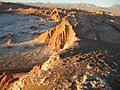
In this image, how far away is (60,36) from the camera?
1789 centimetres

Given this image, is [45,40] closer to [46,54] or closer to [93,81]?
[46,54]

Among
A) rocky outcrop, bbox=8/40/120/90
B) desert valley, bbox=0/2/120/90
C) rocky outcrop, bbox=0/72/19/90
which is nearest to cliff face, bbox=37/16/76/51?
desert valley, bbox=0/2/120/90

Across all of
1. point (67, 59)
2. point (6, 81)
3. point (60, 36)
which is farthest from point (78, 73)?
point (60, 36)

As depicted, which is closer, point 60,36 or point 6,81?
point 6,81

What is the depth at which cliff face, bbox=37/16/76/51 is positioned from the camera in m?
16.9

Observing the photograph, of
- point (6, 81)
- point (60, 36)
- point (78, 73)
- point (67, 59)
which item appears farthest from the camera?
point (60, 36)

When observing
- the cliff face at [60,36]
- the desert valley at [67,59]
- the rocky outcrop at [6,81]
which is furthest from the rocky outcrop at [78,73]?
the cliff face at [60,36]

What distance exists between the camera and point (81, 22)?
55.5 ft

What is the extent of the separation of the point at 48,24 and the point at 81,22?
10.4 m

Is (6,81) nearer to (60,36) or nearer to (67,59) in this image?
(67,59)

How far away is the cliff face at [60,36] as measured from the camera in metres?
16.9

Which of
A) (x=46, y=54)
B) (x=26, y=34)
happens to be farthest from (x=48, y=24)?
(x=46, y=54)

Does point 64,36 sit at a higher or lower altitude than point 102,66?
lower

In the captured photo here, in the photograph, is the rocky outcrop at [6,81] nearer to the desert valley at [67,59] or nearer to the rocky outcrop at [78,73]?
the desert valley at [67,59]
